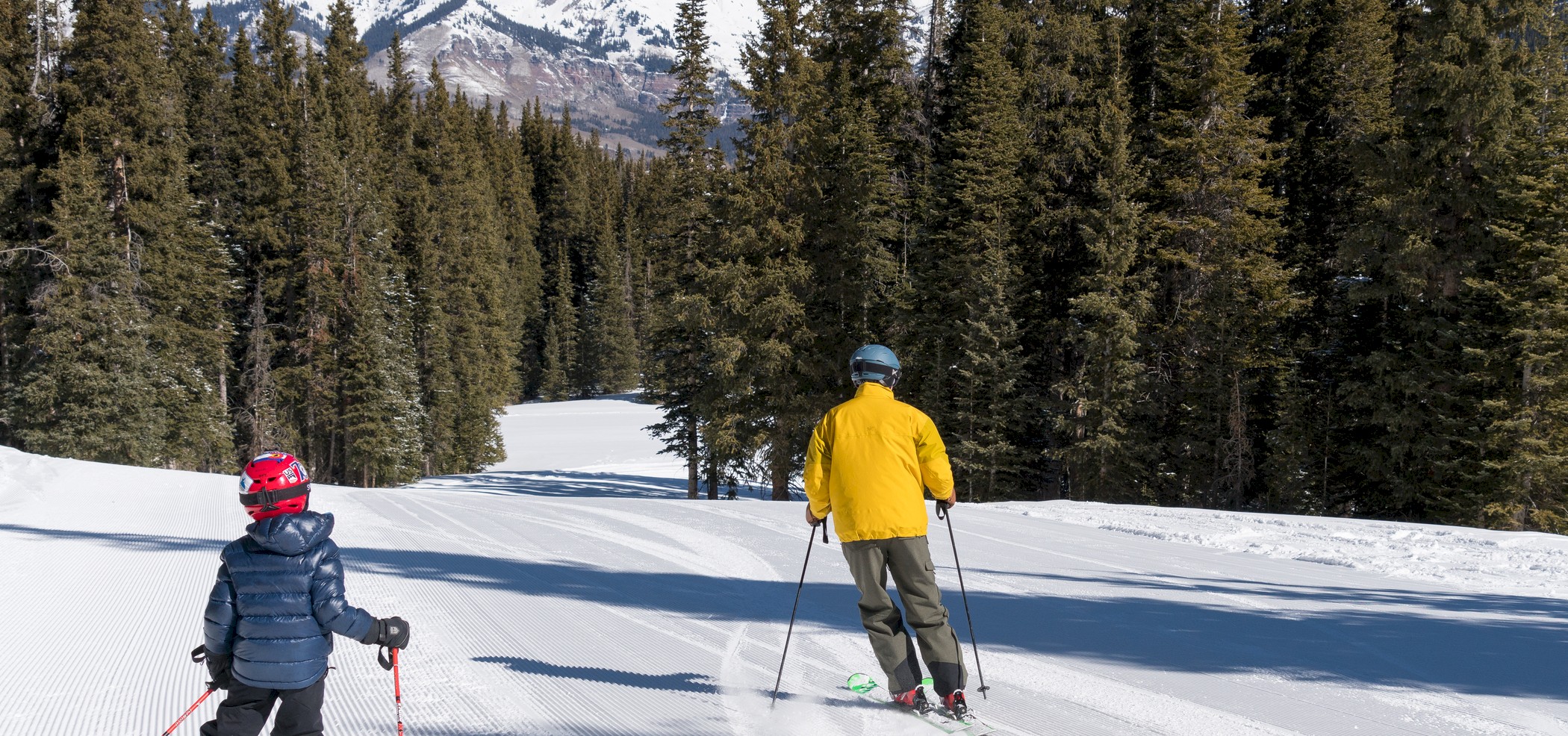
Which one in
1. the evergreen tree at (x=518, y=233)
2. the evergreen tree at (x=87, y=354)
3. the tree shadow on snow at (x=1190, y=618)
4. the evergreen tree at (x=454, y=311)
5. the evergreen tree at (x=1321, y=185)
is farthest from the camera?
the evergreen tree at (x=518, y=233)

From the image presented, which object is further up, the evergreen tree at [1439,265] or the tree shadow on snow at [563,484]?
the evergreen tree at [1439,265]

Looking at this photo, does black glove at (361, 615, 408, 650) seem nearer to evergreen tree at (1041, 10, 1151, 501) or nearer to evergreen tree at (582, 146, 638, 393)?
evergreen tree at (1041, 10, 1151, 501)

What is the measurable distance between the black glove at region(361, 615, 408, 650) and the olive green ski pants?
6.39 ft

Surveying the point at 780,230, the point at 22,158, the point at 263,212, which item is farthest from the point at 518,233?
the point at 780,230

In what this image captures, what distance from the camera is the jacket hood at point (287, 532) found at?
3.19 meters

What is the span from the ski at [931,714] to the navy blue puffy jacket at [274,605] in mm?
2496

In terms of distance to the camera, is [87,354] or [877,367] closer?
[877,367]

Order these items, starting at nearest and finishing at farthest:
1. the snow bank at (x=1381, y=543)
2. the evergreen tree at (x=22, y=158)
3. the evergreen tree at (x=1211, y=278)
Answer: the snow bank at (x=1381, y=543) < the evergreen tree at (x=1211, y=278) < the evergreen tree at (x=22, y=158)

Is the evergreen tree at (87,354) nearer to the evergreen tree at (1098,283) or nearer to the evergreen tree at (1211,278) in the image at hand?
the evergreen tree at (1098,283)

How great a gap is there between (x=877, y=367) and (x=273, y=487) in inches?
103

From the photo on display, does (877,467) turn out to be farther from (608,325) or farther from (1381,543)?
(608,325)

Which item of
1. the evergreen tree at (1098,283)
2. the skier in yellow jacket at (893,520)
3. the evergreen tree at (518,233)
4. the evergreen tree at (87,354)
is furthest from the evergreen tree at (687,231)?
the evergreen tree at (518,233)

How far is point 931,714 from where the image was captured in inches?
170

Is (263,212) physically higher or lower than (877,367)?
higher
